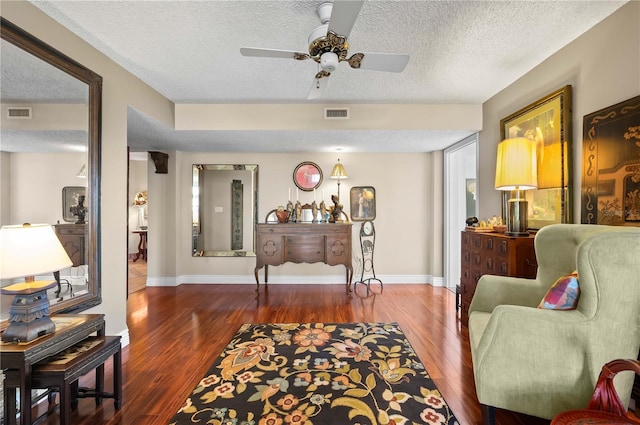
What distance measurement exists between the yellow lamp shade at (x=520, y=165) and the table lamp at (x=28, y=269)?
311 centimetres

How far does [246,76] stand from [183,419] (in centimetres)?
277

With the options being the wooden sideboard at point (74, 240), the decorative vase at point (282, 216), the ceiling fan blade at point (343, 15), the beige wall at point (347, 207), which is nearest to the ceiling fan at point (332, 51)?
the ceiling fan blade at point (343, 15)

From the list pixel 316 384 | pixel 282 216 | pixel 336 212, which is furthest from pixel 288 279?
pixel 316 384

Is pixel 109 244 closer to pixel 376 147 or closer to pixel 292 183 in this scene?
pixel 292 183

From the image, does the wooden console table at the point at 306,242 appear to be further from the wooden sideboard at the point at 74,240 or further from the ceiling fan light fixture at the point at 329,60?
the ceiling fan light fixture at the point at 329,60

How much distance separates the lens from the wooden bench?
136 centimetres

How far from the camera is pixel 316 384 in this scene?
1930 mm

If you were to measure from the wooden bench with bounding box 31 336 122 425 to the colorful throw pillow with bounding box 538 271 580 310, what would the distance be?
2.47 meters

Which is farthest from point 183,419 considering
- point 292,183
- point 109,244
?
point 292,183

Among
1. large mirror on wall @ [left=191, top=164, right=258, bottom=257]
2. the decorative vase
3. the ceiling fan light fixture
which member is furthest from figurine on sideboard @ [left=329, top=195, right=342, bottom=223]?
the ceiling fan light fixture

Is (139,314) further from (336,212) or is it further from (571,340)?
(571,340)

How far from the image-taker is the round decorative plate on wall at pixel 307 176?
185 inches

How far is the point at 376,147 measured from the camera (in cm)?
432

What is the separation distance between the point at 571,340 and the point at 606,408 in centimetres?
30
